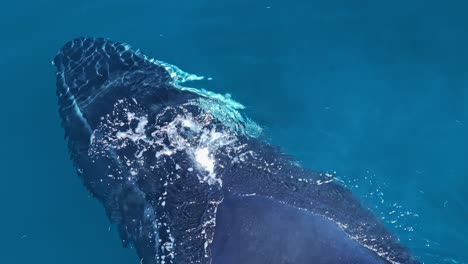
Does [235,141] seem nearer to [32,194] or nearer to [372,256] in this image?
[372,256]

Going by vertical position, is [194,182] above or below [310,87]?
below

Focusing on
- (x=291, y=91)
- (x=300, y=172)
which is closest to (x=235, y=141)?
(x=300, y=172)

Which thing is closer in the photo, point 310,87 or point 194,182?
point 194,182
